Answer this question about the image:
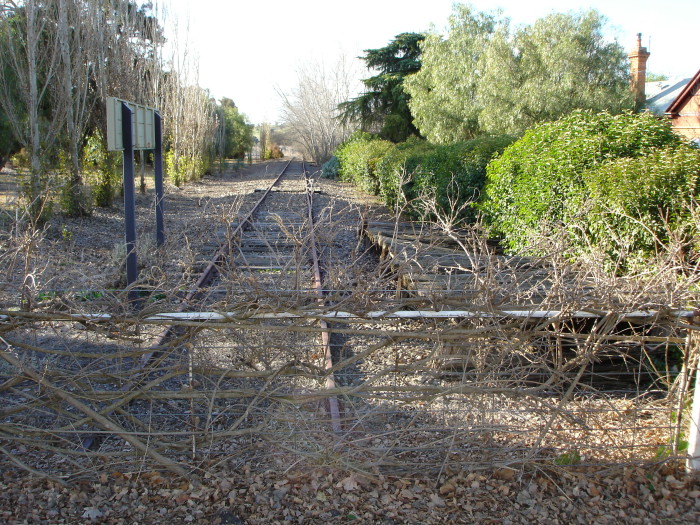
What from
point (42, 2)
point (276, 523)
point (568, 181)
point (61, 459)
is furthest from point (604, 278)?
point (42, 2)

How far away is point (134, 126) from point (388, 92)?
1299 inches

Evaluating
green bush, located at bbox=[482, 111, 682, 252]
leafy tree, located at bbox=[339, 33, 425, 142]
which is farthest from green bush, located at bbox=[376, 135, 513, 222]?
leafy tree, located at bbox=[339, 33, 425, 142]

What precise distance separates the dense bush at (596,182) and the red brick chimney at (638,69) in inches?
873

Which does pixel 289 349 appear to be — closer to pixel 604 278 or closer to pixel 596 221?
pixel 604 278

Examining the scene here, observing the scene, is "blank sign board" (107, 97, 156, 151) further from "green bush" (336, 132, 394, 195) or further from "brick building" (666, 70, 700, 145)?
"brick building" (666, 70, 700, 145)

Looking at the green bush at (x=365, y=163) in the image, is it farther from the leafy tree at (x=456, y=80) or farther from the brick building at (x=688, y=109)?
the brick building at (x=688, y=109)

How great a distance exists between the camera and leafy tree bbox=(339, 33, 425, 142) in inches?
1519

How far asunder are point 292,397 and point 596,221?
4.25 meters

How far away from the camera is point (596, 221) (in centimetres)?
657

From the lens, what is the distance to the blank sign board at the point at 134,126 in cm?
764

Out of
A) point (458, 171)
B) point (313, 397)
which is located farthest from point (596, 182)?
point (458, 171)

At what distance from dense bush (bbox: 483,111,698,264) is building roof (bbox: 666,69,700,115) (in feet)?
80.4

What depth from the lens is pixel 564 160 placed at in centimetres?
805

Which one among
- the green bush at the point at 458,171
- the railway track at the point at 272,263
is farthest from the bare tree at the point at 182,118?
the green bush at the point at 458,171
